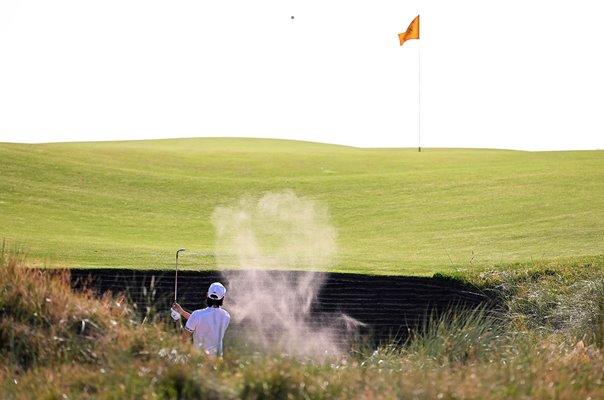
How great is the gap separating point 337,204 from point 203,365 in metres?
31.7

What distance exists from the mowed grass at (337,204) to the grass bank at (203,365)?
11043 millimetres

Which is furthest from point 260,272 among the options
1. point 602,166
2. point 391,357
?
point 602,166

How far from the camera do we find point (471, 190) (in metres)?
42.7

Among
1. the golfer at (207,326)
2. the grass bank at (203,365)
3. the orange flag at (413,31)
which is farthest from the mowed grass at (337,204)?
the grass bank at (203,365)

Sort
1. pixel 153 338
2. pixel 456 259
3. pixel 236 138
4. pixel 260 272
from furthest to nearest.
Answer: pixel 236 138 → pixel 456 259 → pixel 260 272 → pixel 153 338

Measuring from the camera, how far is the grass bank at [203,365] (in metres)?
8.12

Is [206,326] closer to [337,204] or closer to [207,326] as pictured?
[207,326]

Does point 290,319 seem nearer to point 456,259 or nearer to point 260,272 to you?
point 260,272

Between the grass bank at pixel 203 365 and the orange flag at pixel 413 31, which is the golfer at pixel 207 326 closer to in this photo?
the grass bank at pixel 203 365

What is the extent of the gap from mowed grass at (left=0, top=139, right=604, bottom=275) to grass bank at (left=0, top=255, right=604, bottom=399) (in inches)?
435

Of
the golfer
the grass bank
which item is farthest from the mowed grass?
the grass bank

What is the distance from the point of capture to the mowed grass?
27.5 m

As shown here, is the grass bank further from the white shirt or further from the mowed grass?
the mowed grass

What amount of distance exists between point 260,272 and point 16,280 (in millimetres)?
13279
